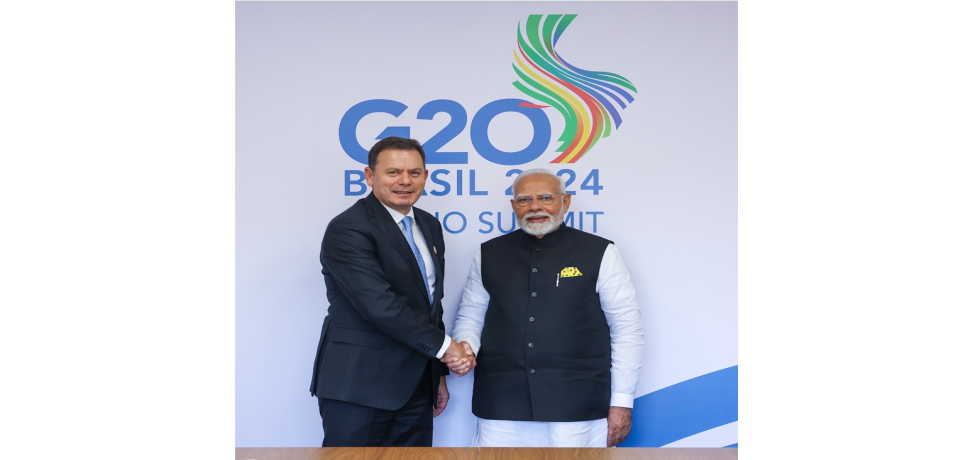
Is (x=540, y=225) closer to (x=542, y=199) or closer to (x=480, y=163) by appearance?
(x=542, y=199)

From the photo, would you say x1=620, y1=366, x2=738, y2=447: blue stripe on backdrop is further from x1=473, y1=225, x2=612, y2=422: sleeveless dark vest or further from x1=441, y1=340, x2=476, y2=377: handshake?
x1=441, y1=340, x2=476, y2=377: handshake

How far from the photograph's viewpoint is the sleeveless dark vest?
3.07m

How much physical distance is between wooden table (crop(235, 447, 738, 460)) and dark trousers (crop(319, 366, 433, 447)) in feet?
2.42

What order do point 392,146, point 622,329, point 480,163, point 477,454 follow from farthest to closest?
point 480,163 → point 622,329 → point 392,146 → point 477,454

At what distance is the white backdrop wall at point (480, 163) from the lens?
366 cm

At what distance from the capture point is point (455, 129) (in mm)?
3662

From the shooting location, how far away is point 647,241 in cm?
368

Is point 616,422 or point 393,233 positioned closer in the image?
point 393,233

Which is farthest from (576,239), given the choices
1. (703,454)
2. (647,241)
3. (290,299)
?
(290,299)

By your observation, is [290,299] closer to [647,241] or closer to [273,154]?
[273,154]

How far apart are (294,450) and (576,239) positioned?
1601 millimetres

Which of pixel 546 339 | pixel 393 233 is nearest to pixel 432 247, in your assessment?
pixel 393 233

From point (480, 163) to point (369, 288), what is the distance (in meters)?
1.13

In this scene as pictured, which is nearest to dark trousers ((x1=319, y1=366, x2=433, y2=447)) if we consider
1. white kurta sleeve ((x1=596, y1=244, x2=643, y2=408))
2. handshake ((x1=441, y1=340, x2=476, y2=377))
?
handshake ((x1=441, y1=340, x2=476, y2=377))
